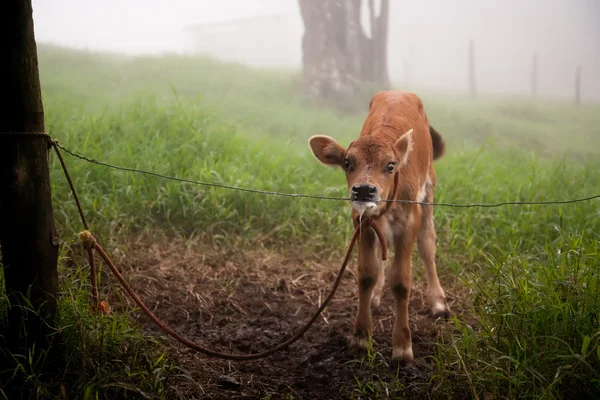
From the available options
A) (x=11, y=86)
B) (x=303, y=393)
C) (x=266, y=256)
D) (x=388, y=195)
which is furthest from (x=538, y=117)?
(x=11, y=86)

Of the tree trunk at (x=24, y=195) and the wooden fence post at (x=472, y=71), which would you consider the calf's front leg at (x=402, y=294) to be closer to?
the tree trunk at (x=24, y=195)

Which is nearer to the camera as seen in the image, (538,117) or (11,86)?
(11,86)

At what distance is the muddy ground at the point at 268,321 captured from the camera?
3178mm

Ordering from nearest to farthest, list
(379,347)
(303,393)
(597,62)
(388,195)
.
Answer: (303,393) → (388,195) → (379,347) → (597,62)

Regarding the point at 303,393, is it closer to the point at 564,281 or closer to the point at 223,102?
the point at 564,281

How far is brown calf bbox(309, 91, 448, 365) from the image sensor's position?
128 inches

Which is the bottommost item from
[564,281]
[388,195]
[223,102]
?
[564,281]

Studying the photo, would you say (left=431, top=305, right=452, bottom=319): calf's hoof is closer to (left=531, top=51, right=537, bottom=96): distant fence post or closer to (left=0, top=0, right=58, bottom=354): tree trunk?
(left=0, top=0, right=58, bottom=354): tree trunk

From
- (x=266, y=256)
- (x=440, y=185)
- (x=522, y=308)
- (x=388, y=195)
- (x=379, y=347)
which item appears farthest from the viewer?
(x=440, y=185)

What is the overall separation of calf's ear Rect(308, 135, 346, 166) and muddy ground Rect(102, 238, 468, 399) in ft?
4.03

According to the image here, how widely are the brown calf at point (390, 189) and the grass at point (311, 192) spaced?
356mm

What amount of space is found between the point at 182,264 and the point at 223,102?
18.9 feet

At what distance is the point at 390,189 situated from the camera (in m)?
3.44

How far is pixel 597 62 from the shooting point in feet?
36.2
